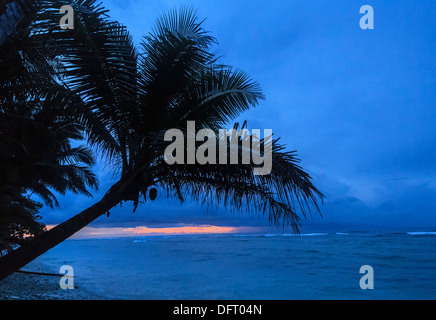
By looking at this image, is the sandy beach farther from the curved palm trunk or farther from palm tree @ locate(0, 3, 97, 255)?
the curved palm trunk

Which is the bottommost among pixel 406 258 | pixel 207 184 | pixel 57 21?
pixel 406 258

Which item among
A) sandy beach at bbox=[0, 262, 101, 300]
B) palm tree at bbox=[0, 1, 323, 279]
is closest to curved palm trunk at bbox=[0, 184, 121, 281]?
A: palm tree at bbox=[0, 1, 323, 279]

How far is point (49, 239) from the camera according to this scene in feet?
12.9

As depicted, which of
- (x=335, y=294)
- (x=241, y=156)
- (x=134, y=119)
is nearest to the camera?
(x=241, y=156)

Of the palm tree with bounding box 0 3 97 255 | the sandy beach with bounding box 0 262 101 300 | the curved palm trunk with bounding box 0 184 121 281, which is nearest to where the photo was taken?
the curved palm trunk with bounding box 0 184 121 281

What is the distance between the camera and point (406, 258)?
3100 centimetres

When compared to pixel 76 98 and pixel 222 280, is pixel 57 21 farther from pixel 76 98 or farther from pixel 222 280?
pixel 222 280

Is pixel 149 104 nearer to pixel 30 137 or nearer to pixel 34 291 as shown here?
pixel 30 137

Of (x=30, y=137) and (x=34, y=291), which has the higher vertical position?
(x=30, y=137)

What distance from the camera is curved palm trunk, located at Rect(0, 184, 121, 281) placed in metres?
3.82

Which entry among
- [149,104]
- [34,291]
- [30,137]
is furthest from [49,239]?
[34,291]

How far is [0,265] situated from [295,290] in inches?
723
